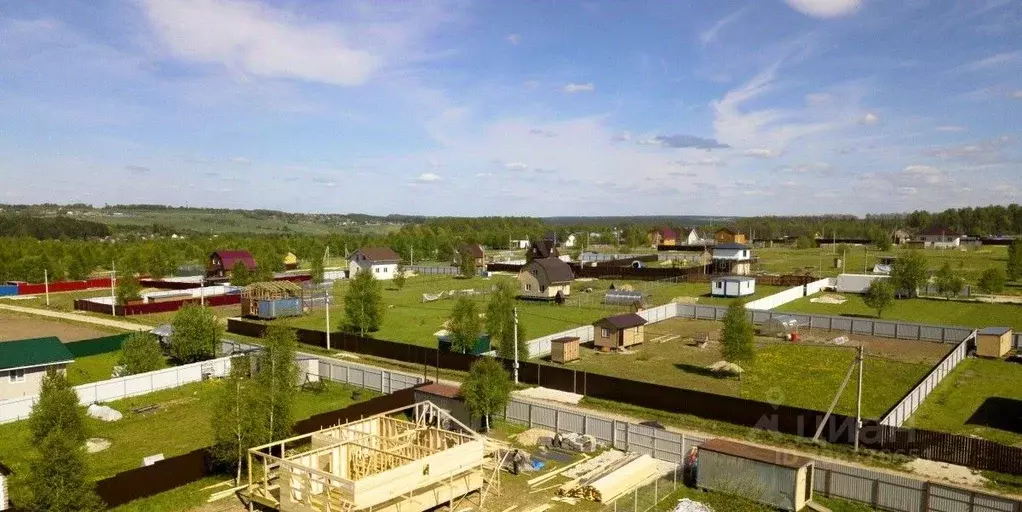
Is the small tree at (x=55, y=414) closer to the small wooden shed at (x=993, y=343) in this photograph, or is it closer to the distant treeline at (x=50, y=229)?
the small wooden shed at (x=993, y=343)

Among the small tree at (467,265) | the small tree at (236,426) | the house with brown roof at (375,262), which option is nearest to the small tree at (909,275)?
the small tree at (467,265)

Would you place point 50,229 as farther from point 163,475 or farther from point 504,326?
point 163,475

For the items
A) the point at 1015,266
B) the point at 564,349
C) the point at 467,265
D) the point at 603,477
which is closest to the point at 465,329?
the point at 564,349

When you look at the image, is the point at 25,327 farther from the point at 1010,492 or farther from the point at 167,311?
the point at 1010,492

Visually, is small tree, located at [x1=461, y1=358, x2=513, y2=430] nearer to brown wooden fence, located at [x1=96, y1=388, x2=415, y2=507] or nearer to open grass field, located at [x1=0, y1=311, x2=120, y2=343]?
brown wooden fence, located at [x1=96, y1=388, x2=415, y2=507]

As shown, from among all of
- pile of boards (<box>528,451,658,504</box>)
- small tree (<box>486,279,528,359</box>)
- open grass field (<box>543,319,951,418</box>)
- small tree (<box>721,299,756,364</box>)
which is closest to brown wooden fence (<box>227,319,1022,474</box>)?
small tree (<box>486,279,528,359</box>)

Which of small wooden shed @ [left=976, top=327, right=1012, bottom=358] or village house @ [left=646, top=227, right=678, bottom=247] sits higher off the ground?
village house @ [left=646, top=227, right=678, bottom=247]

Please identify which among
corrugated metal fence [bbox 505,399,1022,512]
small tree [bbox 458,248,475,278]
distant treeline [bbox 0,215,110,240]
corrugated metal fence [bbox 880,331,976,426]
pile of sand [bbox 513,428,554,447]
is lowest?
pile of sand [bbox 513,428,554,447]
